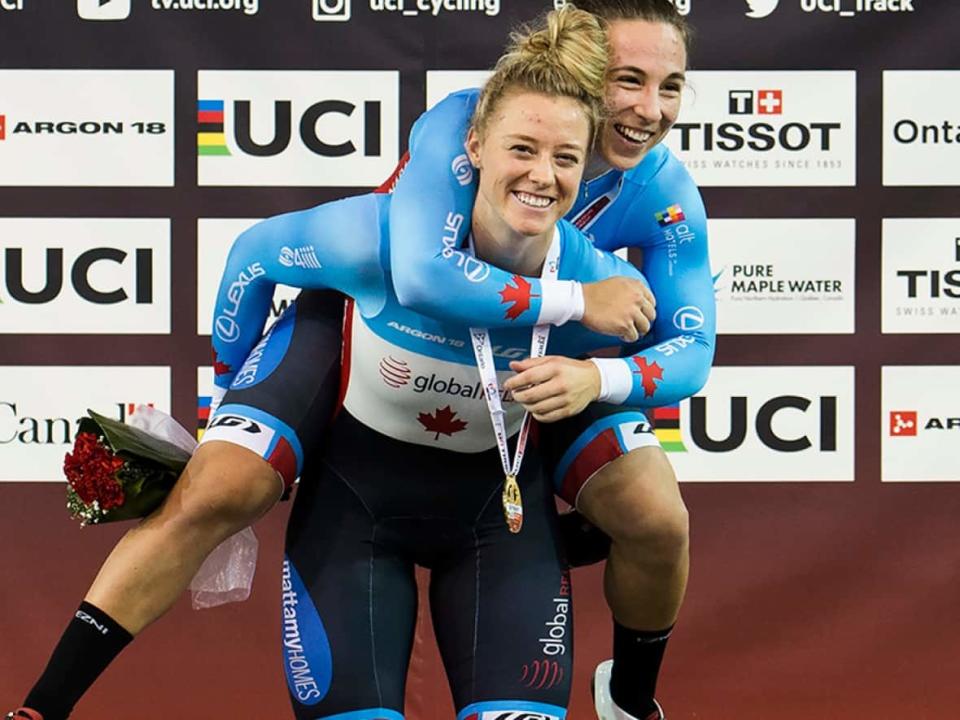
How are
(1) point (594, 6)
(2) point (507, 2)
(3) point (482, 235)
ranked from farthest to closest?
1. (2) point (507, 2)
2. (1) point (594, 6)
3. (3) point (482, 235)

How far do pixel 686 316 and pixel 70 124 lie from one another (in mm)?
1909

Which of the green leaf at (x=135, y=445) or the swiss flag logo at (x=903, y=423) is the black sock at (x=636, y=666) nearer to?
the green leaf at (x=135, y=445)

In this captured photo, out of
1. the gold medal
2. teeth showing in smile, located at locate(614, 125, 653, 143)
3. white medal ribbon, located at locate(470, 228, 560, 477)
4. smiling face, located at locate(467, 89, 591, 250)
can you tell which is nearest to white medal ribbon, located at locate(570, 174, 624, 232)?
teeth showing in smile, located at locate(614, 125, 653, 143)

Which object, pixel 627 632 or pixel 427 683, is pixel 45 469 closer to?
pixel 427 683

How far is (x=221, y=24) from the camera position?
12.4ft

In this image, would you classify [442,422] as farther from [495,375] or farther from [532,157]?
[532,157]

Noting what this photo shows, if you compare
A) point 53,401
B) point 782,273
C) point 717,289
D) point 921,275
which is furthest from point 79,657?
point 921,275

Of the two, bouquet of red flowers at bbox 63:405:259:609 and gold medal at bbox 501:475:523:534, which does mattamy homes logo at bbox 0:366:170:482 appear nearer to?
bouquet of red flowers at bbox 63:405:259:609

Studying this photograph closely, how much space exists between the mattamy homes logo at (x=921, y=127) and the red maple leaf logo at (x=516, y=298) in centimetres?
188

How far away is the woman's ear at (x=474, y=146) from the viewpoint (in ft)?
7.65

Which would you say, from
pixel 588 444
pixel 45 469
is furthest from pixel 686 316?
pixel 45 469

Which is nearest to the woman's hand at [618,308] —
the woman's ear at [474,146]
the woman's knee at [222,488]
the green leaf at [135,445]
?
the woman's ear at [474,146]

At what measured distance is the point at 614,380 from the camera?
92.8 inches

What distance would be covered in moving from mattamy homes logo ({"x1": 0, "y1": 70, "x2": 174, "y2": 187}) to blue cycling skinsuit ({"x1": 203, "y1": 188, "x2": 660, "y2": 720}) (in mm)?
1315
